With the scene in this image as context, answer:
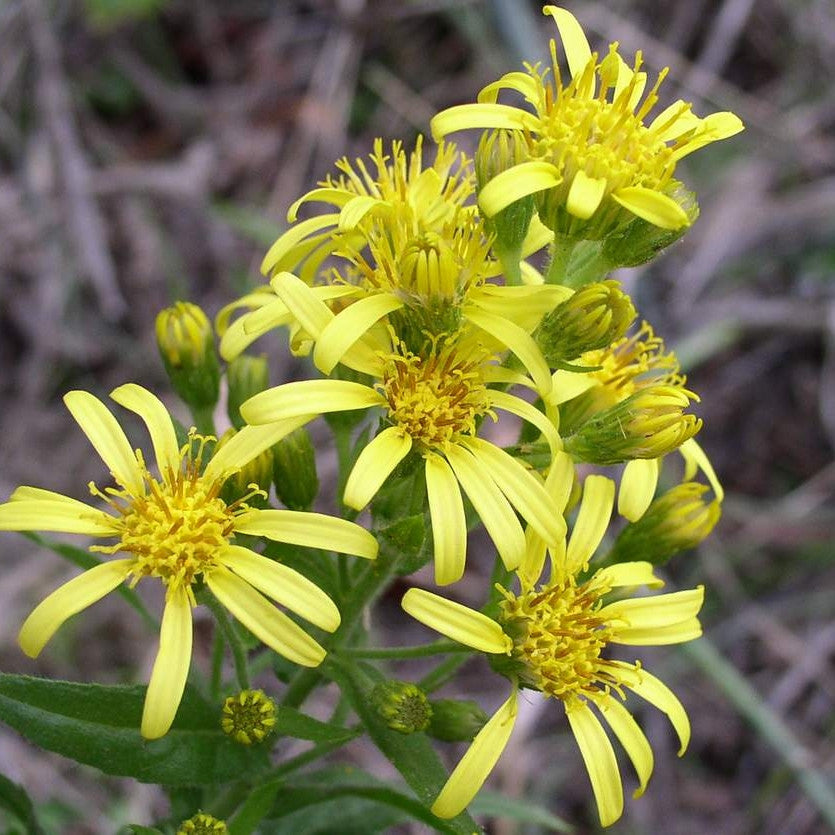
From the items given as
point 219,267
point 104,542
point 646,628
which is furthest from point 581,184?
point 219,267

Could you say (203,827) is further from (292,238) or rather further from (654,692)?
(292,238)

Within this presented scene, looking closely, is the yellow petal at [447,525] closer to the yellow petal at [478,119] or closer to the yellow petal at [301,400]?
the yellow petal at [301,400]

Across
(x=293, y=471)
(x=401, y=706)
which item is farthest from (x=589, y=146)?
(x=401, y=706)

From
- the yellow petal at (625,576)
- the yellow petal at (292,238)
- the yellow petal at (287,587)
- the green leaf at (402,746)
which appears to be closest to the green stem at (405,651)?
the green leaf at (402,746)

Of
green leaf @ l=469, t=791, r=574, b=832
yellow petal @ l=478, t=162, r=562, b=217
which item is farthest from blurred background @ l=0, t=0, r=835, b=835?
yellow petal @ l=478, t=162, r=562, b=217

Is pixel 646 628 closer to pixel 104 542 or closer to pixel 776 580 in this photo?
pixel 104 542
